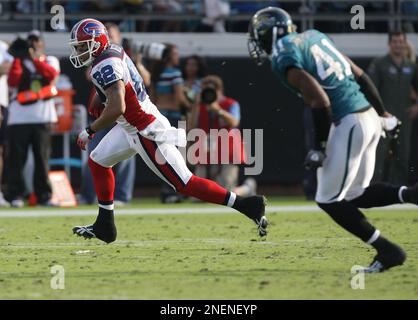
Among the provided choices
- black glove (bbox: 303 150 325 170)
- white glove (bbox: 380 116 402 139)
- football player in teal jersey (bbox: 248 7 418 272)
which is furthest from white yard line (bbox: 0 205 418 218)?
black glove (bbox: 303 150 325 170)

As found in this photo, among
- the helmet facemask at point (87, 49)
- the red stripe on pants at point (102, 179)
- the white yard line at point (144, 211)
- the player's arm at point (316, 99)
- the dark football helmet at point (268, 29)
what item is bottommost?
the white yard line at point (144, 211)

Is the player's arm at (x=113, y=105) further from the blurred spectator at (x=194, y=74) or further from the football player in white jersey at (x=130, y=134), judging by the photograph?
the blurred spectator at (x=194, y=74)

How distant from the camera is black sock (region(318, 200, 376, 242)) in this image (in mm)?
7090

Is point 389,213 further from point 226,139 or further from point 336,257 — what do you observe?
point 336,257

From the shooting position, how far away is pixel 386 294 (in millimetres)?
6328

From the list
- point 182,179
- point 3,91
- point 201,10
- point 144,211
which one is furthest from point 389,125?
point 201,10

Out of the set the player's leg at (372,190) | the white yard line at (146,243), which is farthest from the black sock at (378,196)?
the white yard line at (146,243)

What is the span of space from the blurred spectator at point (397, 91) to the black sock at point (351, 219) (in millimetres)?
6874

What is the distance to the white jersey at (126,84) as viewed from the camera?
8109 millimetres

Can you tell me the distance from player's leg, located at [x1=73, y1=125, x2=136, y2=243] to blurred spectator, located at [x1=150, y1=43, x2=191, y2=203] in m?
4.85

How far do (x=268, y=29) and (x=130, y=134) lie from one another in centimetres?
150

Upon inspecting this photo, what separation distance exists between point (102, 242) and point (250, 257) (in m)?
1.56
